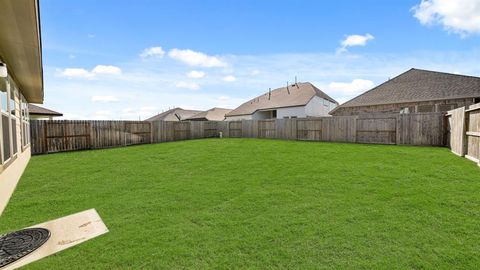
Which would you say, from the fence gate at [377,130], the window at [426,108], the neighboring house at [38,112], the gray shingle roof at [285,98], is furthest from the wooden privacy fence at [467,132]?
the neighboring house at [38,112]

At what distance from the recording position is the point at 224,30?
12.8 metres

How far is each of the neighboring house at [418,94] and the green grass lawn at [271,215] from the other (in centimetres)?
1061

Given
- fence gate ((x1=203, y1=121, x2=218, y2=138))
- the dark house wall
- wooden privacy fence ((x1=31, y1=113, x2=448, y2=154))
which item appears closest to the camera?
wooden privacy fence ((x1=31, y1=113, x2=448, y2=154))

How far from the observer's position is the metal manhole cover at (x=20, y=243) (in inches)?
97.0

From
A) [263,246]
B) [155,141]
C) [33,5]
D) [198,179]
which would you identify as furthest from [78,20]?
[155,141]

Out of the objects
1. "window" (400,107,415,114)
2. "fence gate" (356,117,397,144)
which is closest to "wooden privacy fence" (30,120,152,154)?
"fence gate" (356,117,397,144)

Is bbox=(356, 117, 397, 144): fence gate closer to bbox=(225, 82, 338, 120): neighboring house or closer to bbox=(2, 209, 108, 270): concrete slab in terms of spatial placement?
bbox=(225, 82, 338, 120): neighboring house

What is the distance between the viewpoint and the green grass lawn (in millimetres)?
2332

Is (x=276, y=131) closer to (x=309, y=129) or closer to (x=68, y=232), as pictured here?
(x=309, y=129)

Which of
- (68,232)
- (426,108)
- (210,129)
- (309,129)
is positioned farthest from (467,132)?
(210,129)

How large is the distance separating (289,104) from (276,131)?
27.4 feet

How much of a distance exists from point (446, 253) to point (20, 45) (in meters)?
6.70

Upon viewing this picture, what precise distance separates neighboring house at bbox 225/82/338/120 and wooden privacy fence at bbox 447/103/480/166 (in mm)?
15130

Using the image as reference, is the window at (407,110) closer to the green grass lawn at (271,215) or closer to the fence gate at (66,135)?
the green grass lawn at (271,215)
